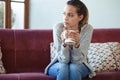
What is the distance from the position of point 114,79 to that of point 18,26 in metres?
1.46

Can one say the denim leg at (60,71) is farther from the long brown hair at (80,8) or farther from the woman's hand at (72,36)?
the long brown hair at (80,8)

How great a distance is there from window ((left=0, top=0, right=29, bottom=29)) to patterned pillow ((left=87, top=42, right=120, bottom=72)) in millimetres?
1013

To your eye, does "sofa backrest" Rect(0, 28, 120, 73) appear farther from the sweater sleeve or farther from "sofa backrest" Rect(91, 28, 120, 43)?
"sofa backrest" Rect(91, 28, 120, 43)

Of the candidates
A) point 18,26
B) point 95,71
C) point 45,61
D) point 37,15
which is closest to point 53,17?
point 37,15

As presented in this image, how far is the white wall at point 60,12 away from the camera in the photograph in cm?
342

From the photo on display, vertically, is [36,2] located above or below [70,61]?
above

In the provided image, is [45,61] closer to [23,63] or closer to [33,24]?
[23,63]

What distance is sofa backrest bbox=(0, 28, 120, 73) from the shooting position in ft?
9.05

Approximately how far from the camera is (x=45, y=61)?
2846 mm

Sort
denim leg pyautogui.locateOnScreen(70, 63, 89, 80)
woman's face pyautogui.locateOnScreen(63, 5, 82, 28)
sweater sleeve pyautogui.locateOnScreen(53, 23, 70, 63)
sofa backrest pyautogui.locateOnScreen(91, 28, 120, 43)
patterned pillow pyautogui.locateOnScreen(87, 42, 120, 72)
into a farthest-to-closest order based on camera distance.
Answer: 1. sofa backrest pyautogui.locateOnScreen(91, 28, 120, 43)
2. patterned pillow pyautogui.locateOnScreen(87, 42, 120, 72)
3. woman's face pyautogui.locateOnScreen(63, 5, 82, 28)
4. sweater sleeve pyautogui.locateOnScreen(53, 23, 70, 63)
5. denim leg pyautogui.locateOnScreen(70, 63, 89, 80)

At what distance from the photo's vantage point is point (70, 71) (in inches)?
89.0

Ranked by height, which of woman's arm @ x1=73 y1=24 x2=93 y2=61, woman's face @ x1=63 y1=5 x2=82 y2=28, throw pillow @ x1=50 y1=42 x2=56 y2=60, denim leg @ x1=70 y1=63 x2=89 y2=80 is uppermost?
woman's face @ x1=63 y1=5 x2=82 y2=28

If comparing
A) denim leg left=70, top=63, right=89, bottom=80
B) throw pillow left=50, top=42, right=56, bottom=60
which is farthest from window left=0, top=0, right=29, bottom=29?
denim leg left=70, top=63, right=89, bottom=80

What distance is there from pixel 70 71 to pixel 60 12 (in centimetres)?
135
